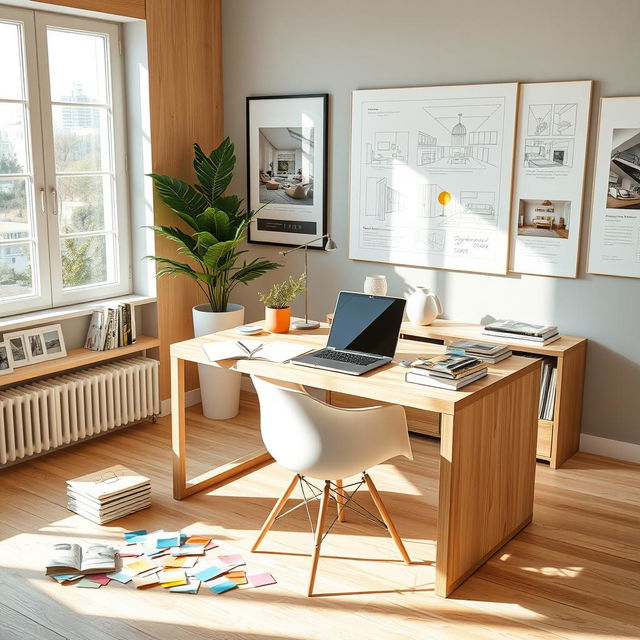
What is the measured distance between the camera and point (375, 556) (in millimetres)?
3391

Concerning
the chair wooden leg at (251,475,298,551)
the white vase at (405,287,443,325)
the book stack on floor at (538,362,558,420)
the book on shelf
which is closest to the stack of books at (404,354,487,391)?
the book on shelf

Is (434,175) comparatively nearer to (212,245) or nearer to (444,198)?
(444,198)

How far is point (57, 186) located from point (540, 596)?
3.38m

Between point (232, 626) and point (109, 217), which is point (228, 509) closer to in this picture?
point (232, 626)

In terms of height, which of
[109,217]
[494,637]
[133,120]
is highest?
[133,120]

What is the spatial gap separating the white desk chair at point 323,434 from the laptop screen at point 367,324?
16.8 inches

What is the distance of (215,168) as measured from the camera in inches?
199

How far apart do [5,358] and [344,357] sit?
6.42 ft

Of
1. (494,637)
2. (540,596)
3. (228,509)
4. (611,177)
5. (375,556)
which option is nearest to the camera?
(494,637)

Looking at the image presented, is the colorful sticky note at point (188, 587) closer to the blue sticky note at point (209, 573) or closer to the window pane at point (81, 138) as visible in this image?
the blue sticky note at point (209, 573)

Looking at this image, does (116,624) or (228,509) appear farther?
(228,509)

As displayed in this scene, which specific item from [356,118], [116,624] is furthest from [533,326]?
[116,624]

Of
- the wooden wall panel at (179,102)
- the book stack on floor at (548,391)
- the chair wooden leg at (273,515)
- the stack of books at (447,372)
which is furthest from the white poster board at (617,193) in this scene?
the wooden wall panel at (179,102)

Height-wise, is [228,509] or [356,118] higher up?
[356,118]
